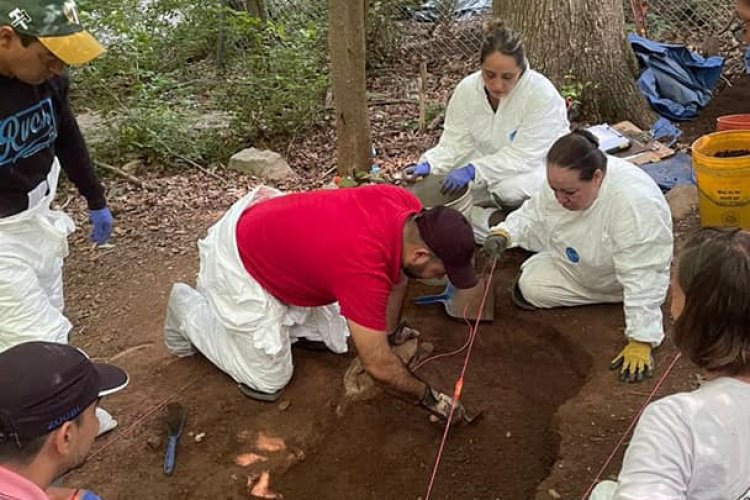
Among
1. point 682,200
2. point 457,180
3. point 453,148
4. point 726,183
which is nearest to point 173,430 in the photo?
point 457,180

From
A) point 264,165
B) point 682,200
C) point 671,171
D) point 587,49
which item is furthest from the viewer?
point 264,165

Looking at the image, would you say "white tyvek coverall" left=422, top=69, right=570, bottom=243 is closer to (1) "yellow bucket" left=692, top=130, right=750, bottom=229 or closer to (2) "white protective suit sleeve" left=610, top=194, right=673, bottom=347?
(1) "yellow bucket" left=692, top=130, right=750, bottom=229

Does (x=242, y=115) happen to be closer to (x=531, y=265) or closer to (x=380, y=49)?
(x=380, y=49)

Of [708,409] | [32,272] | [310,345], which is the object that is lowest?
[310,345]

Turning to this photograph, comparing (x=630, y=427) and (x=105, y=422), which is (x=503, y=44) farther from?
(x=105, y=422)

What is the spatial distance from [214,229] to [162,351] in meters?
0.76

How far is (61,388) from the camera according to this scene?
1688mm

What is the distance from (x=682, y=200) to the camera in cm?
461

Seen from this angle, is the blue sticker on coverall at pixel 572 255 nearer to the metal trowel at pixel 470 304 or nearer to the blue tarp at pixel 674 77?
the metal trowel at pixel 470 304

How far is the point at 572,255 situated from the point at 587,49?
104 inches

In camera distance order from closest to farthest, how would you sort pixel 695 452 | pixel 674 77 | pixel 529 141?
pixel 695 452 → pixel 529 141 → pixel 674 77

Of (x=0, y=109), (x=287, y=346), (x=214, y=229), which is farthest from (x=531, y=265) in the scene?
(x=0, y=109)

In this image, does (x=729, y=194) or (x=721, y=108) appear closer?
(x=729, y=194)

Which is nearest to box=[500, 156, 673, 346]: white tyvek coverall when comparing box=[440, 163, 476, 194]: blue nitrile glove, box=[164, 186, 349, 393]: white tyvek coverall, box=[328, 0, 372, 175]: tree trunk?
box=[440, 163, 476, 194]: blue nitrile glove
